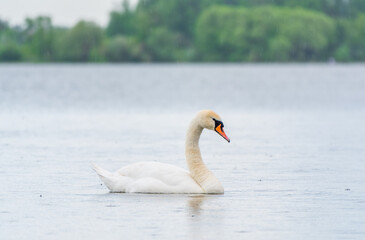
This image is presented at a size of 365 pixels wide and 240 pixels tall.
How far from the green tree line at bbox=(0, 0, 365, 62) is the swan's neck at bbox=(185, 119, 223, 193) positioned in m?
110

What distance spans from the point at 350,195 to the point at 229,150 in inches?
258

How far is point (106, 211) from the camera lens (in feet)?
38.4

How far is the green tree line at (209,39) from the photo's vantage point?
414 feet

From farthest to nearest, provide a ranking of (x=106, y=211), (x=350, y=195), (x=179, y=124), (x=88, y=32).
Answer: (x=88, y=32) < (x=179, y=124) < (x=350, y=195) < (x=106, y=211)

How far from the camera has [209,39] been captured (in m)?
133

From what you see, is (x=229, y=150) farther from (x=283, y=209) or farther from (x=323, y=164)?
(x=283, y=209)

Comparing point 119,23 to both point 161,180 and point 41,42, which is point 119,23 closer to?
point 41,42

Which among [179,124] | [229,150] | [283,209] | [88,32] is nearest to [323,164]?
[229,150]

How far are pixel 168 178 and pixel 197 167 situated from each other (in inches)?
17.2

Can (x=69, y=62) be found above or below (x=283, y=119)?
below

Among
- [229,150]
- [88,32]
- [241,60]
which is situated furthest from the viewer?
[241,60]

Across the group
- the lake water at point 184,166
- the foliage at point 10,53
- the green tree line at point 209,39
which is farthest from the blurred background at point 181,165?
the foliage at point 10,53

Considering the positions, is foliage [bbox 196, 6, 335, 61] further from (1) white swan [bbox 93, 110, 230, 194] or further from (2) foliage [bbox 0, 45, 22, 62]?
(1) white swan [bbox 93, 110, 230, 194]

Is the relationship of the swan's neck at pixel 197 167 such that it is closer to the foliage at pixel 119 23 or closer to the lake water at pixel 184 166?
the lake water at pixel 184 166
